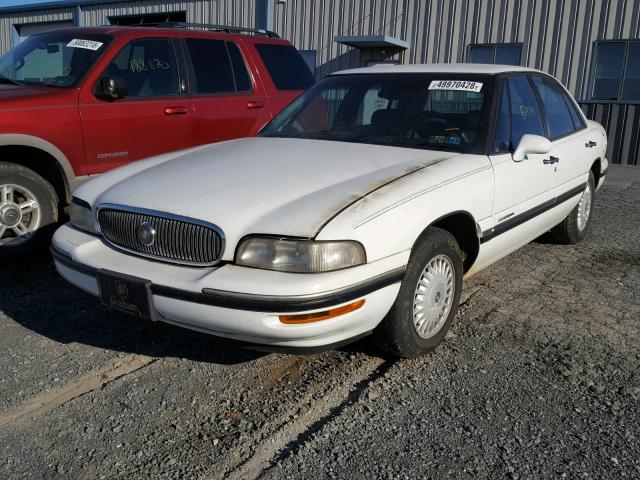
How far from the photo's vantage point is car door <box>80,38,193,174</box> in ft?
16.2

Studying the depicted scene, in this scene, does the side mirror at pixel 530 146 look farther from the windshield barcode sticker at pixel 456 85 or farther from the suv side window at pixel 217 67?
the suv side window at pixel 217 67

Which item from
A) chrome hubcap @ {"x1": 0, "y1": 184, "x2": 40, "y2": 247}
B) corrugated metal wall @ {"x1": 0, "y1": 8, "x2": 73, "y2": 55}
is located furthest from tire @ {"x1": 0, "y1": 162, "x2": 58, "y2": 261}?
corrugated metal wall @ {"x1": 0, "y1": 8, "x2": 73, "y2": 55}

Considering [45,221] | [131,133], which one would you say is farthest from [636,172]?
[45,221]

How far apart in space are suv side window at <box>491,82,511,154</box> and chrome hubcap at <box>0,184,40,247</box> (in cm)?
334

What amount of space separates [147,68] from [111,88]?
0.67 meters

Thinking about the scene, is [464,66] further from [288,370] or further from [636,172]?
[636,172]

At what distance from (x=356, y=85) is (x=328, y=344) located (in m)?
2.31

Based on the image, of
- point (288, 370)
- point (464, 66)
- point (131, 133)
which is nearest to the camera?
point (288, 370)

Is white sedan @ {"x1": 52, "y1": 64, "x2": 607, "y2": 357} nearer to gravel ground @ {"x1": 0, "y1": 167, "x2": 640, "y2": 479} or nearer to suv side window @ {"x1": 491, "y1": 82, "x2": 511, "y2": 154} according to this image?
suv side window @ {"x1": 491, "y1": 82, "x2": 511, "y2": 154}

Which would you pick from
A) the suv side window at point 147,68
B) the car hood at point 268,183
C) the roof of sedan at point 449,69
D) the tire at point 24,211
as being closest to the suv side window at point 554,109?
the roof of sedan at point 449,69

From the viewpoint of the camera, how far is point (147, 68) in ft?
17.9

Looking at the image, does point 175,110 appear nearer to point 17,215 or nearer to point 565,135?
point 17,215

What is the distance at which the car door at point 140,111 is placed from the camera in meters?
4.93

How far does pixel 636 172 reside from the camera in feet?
38.0
